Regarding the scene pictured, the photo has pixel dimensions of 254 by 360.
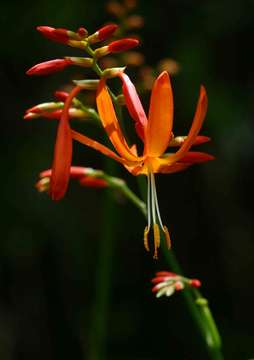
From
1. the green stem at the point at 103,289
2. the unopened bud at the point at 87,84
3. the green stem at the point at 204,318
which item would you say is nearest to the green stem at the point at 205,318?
the green stem at the point at 204,318

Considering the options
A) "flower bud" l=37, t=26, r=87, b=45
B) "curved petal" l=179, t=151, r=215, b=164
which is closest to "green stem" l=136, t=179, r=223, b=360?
"curved petal" l=179, t=151, r=215, b=164

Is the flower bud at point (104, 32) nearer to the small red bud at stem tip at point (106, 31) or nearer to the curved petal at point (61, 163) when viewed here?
the small red bud at stem tip at point (106, 31)

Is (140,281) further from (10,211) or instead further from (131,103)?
(131,103)

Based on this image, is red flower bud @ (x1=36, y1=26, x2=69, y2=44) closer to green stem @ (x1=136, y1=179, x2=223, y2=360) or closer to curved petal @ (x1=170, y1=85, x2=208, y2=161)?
curved petal @ (x1=170, y1=85, x2=208, y2=161)

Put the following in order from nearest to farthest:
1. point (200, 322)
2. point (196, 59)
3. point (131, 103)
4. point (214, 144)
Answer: point (131, 103) < point (200, 322) < point (196, 59) < point (214, 144)

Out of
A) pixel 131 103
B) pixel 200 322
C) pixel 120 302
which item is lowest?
pixel 120 302

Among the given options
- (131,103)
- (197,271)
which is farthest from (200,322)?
(197,271)

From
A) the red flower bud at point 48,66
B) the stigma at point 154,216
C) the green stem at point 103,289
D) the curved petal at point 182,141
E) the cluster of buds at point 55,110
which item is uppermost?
the red flower bud at point 48,66

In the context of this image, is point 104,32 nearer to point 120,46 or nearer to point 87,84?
point 120,46
